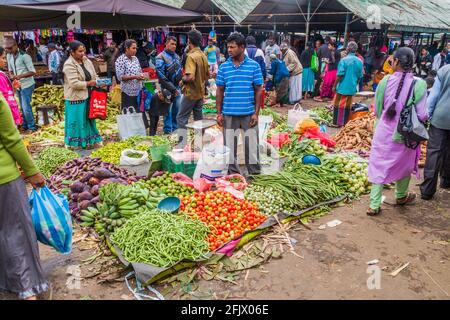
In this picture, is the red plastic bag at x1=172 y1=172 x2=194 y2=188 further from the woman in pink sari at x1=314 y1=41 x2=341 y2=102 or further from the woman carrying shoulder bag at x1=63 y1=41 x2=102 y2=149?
the woman in pink sari at x1=314 y1=41 x2=341 y2=102

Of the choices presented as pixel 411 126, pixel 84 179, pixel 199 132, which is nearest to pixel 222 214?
pixel 84 179

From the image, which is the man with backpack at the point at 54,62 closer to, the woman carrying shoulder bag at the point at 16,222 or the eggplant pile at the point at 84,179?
the eggplant pile at the point at 84,179

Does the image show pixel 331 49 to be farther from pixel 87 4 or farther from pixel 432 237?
pixel 432 237

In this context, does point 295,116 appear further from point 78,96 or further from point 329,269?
point 329,269

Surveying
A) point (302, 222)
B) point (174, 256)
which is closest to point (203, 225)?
point (174, 256)

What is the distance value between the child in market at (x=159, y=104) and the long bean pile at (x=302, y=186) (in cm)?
297

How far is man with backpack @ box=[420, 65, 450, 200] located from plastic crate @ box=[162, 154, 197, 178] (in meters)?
3.19

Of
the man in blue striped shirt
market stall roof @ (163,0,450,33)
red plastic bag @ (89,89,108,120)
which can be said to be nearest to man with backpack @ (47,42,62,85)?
market stall roof @ (163,0,450,33)

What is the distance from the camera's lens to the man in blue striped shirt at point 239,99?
5070 mm

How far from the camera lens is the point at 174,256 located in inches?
137

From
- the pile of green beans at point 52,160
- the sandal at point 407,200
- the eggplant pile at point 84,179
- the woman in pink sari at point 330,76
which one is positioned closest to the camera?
the eggplant pile at point 84,179

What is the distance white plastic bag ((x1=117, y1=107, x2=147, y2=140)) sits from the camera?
23.6 ft

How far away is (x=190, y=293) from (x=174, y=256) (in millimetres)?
403

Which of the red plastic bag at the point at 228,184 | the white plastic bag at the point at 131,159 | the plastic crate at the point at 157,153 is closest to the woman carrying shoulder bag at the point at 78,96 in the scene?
the white plastic bag at the point at 131,159
